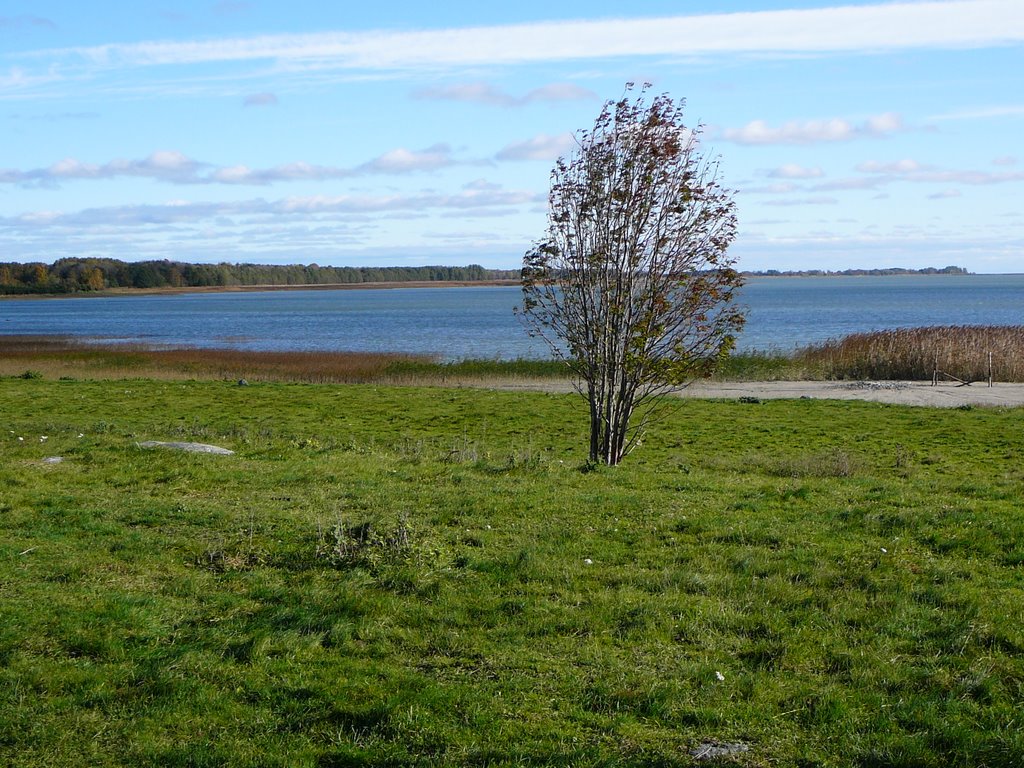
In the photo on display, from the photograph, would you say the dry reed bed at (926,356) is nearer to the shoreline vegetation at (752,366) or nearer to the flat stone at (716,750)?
the shoreline vegetation at (752,366)

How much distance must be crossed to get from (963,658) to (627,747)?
245 centimetres

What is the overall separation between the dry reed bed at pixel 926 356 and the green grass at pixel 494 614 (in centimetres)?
2742

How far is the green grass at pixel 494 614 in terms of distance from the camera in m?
4.91

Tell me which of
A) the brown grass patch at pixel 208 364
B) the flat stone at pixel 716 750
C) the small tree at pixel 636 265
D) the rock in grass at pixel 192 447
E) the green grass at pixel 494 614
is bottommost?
the brown grass patch at pixel 208 364

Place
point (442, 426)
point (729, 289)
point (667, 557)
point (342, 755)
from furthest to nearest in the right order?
point (442, 426) → point (729, 289) → point (667, 557) → point (342, 755)

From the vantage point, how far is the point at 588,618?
6.56 meters

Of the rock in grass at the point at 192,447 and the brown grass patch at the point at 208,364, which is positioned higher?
the rock in grass at the point at 192,447

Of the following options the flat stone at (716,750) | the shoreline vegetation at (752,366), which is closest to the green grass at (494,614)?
the flat stone at (716,750)

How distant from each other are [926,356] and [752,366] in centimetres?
693

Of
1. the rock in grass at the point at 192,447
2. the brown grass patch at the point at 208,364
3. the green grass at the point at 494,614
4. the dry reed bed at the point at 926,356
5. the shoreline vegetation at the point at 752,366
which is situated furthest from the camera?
the brown grass patch at the point at 208,364

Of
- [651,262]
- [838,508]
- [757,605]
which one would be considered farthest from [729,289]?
[757,605]

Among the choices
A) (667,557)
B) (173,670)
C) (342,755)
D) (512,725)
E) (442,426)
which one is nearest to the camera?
(342,755)

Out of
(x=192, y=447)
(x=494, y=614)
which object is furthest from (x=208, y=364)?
(x=494, y=614)

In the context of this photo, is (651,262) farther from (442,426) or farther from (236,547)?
(442,426)
